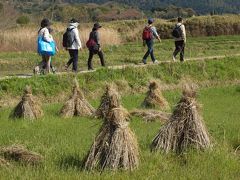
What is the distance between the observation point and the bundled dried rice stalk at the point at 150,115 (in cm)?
1297

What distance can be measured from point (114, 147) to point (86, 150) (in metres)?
1.23

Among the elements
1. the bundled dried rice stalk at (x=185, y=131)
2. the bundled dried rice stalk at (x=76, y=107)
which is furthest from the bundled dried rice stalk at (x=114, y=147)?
the bundled dried rice stalk at (x=76, y=107)

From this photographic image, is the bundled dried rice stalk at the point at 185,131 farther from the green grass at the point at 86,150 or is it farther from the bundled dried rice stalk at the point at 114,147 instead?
the bundled dried rice stalk at the point at 114,147

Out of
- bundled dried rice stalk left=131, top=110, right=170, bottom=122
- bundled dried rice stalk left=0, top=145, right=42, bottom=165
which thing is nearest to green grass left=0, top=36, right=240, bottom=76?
bundled dried rice stalk left=131, top=110, right=170, bottom=122

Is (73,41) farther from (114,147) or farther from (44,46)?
(114,147)

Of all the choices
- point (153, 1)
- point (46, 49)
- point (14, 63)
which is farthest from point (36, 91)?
point (153, 1)

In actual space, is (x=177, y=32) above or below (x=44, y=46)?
above

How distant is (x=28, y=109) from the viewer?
1298 cm

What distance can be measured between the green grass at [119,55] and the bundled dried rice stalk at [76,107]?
8841mm

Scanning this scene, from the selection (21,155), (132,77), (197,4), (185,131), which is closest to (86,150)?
(21,155)

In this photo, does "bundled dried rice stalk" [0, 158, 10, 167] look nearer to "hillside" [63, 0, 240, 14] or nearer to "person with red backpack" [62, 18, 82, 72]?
"person with red backpack" [62, 18, 82, 72]

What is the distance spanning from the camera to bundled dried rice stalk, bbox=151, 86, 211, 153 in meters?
9.05

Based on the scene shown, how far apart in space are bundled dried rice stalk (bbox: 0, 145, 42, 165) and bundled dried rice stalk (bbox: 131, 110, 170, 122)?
483 cm

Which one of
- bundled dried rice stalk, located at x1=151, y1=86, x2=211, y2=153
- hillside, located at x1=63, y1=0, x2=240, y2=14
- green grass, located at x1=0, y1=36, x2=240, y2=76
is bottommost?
green grass, located at x1=0, y1=36, x2=240, y2=76
